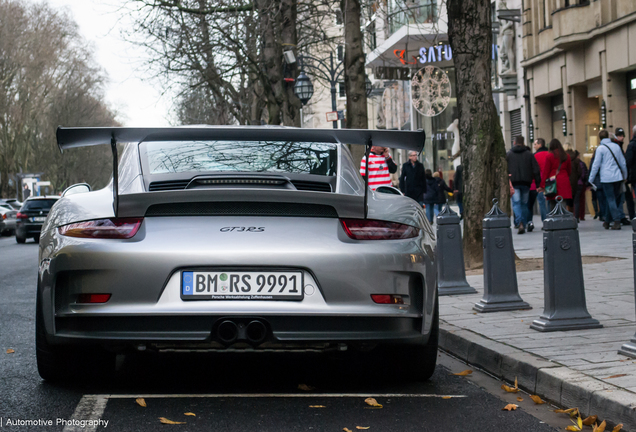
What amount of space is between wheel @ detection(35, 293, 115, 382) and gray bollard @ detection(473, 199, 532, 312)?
11.9 ft

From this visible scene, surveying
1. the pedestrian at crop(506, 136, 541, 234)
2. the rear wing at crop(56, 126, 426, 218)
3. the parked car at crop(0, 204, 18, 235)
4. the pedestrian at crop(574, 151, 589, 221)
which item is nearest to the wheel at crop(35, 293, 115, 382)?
the rear wing at crop(56, 126, 426, 218)

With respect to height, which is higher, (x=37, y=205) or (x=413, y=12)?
(x=413, y=12)

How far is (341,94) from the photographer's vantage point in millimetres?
77875

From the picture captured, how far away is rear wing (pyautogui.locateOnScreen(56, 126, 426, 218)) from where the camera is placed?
4.79 m

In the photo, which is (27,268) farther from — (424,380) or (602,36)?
(602,36)

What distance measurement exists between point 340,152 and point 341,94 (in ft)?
240

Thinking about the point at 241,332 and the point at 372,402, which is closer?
the point at 241,332

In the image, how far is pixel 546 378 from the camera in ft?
16.7

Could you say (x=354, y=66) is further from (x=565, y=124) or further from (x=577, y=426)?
(x=577, y=426)

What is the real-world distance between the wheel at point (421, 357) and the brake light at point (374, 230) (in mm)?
558

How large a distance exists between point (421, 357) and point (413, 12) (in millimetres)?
14640

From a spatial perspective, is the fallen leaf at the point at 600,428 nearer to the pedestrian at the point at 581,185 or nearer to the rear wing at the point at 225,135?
the rear wing at the point at 225,135

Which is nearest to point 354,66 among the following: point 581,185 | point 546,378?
point 581,185

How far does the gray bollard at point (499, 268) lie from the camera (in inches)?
312
